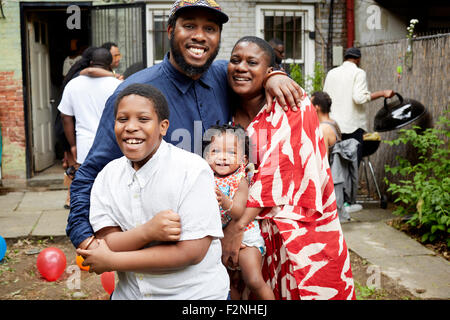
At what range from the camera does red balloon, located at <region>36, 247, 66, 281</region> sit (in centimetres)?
479

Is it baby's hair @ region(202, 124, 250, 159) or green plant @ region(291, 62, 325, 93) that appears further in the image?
green plant @ region(291, 62, 325, 93)

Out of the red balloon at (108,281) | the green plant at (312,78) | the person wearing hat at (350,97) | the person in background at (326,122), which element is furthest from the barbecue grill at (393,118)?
the red balloon at (108,281)

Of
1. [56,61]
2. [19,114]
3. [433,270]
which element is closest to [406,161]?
[433,270]

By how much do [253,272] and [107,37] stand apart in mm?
6807

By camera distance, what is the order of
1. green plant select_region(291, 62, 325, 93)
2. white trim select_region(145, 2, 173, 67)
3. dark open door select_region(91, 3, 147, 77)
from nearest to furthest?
dark open door select_region(91, 3, 147, 77) → green plant select_region(291, 62, 325, 93) → white trim select_region(145, 2, 173, 67)

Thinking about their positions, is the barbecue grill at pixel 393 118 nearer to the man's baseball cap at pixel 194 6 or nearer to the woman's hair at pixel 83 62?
the woman's hair at pixel 83 62

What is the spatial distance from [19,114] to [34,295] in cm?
484

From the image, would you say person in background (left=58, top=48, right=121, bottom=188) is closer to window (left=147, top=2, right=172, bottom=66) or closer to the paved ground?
the paved ground

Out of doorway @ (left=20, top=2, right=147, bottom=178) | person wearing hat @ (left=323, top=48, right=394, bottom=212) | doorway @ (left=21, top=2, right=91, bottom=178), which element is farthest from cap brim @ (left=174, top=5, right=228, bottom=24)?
doorway @ (left=21, top=2, right=91, bottom=178)

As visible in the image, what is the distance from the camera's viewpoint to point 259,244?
2566 millimetres

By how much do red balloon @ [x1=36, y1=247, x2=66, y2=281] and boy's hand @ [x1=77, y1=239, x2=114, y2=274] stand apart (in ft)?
9.98

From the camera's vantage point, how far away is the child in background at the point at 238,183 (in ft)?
8.16

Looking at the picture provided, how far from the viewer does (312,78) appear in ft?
29.0
